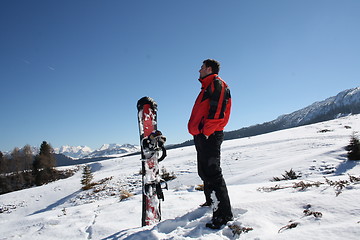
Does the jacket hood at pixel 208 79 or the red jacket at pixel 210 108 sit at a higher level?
the jacket hood at pixel 208 79

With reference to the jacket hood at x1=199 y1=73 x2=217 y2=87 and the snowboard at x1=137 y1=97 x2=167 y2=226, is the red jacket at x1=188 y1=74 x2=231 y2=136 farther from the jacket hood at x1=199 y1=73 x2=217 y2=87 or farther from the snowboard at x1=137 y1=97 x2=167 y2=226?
the snowboard at x1=137 y1=97 x2=167 y2=226

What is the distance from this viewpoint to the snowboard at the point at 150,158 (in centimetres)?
314

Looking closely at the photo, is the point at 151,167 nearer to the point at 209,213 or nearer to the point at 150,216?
the point at 150,216

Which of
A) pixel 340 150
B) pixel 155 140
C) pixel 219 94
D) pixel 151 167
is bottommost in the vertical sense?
pixel 340 150

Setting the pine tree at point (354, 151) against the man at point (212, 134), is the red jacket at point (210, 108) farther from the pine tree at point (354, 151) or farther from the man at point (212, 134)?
the pine tree at point (354, 151)

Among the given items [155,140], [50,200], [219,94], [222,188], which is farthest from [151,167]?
[50,200]

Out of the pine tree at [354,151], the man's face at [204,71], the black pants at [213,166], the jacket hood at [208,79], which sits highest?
the man's face at [204,71]

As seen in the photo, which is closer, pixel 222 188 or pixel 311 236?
pixel 311 236

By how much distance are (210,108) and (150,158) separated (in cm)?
146

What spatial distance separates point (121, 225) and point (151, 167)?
1.04 meters

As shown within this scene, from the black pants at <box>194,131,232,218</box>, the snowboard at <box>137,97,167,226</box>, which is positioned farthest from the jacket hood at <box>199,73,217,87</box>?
the snowboard at <box>137,97,167,226</box>

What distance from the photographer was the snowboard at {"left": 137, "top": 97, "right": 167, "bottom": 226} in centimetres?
314

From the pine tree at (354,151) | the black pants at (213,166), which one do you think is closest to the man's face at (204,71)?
the black pants at (213,166)

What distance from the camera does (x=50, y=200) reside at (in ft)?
43.3
